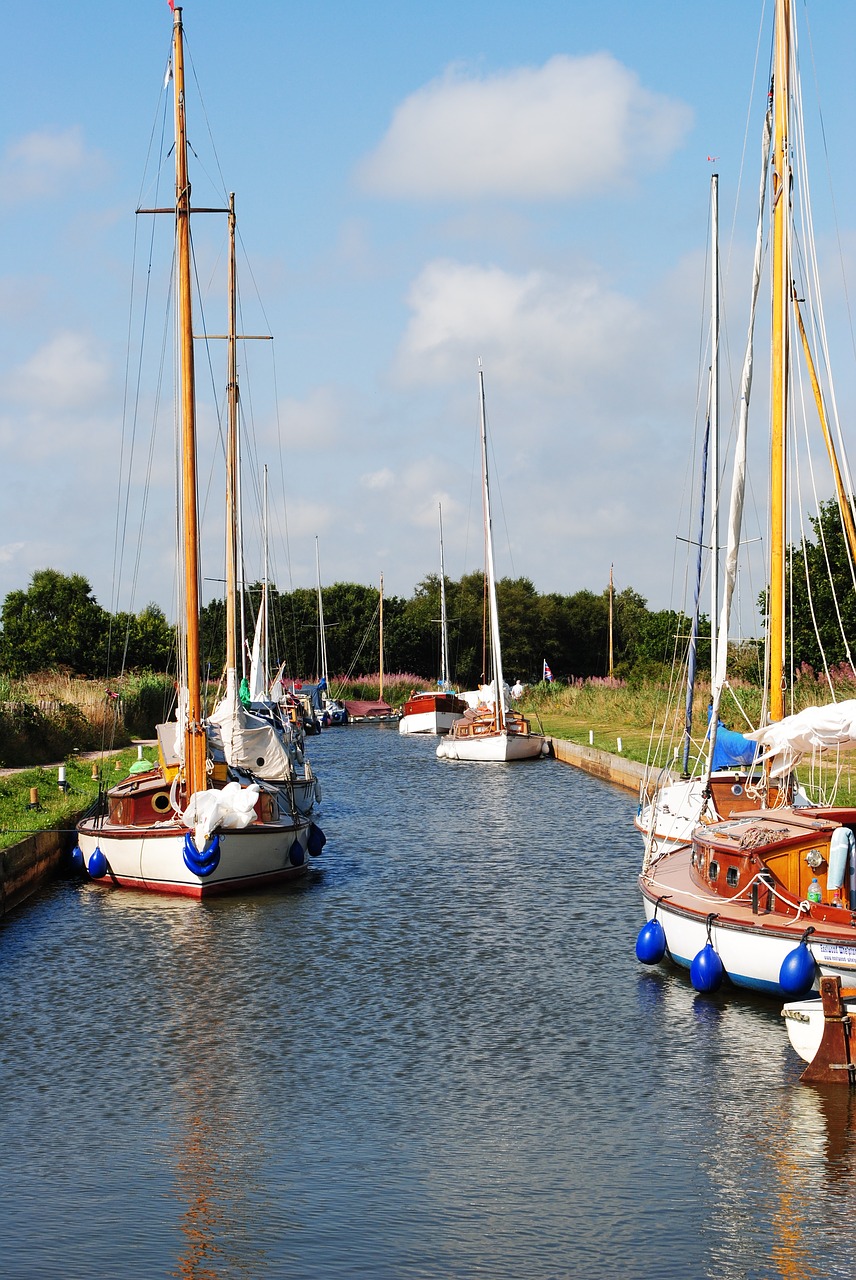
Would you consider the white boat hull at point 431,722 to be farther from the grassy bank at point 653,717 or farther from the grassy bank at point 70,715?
the grassy bank at point 70,715

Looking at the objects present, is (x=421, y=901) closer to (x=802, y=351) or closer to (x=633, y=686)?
(x=802, y=351)

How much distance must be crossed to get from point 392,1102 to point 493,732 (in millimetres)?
42168

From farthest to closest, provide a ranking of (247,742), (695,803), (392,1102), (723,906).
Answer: (247,742), (695,803), (723,906), (392,1102)

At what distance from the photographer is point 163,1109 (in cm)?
1345

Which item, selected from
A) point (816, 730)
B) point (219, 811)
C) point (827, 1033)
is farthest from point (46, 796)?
point (827, 1033)

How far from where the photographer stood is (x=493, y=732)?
183 feet

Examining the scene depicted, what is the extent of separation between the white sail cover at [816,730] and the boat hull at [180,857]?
9.99m

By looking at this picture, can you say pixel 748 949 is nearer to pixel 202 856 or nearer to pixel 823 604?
pixel 202 856

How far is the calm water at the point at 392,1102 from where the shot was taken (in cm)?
1026

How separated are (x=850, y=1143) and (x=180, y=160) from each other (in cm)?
2120

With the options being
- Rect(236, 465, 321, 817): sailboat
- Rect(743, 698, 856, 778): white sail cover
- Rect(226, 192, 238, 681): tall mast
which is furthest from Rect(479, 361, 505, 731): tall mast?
Rect(743, 698, 856, 778): white sail cover

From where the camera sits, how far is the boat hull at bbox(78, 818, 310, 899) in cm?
2405

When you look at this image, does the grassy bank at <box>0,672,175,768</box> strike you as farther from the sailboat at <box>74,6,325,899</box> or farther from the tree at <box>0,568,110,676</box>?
the tree at <box>0,568,110,676</box>

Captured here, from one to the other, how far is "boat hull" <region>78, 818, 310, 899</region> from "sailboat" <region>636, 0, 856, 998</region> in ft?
23.9
